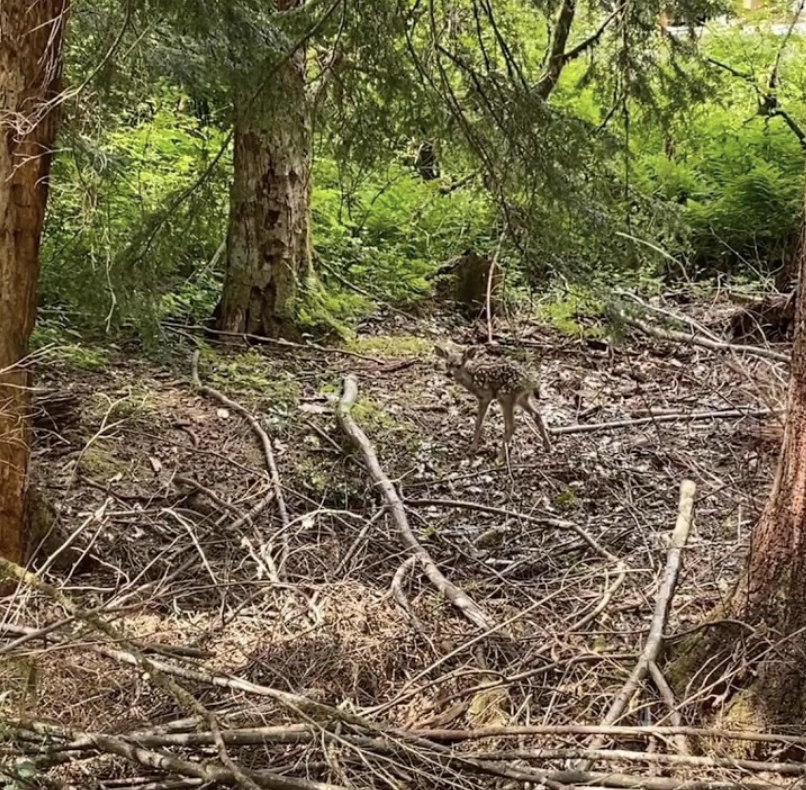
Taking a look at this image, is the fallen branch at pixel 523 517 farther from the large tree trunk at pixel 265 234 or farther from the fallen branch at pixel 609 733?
the large tree trunk at pixel 265 234

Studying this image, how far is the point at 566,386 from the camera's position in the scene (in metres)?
7.77

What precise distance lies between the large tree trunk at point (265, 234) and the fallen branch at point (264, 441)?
2.79 feet

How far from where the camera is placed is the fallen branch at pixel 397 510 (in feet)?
13.6

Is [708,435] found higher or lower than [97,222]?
lower

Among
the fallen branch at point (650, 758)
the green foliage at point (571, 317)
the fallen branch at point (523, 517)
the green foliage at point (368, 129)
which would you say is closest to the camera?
the fallen branch at point (650, 758)

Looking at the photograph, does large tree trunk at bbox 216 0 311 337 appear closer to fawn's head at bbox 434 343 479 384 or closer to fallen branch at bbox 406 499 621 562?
fawn's head at bbox 434 343 479 384

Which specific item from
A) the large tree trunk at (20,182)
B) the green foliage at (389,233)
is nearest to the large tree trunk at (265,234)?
the green foliage at (389,233)

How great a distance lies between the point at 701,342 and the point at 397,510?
3100 mm

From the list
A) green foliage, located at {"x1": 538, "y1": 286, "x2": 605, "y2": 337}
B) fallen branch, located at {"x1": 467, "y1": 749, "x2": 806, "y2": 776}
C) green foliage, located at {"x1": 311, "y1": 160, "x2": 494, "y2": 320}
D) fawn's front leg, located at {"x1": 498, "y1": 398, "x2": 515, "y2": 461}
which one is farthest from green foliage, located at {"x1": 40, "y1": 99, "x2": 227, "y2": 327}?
green foliage, located at {"x1": 538, "y1": 286, "x2": 605, "y2": 337}

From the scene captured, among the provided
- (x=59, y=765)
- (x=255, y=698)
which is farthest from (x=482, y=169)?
(x=59, y=765)

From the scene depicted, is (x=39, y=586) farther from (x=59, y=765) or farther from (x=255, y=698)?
(x=255, y=698)

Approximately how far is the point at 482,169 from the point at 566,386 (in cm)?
257

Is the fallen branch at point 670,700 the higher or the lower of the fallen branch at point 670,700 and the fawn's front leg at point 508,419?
the lower

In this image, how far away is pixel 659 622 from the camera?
3592 mm
